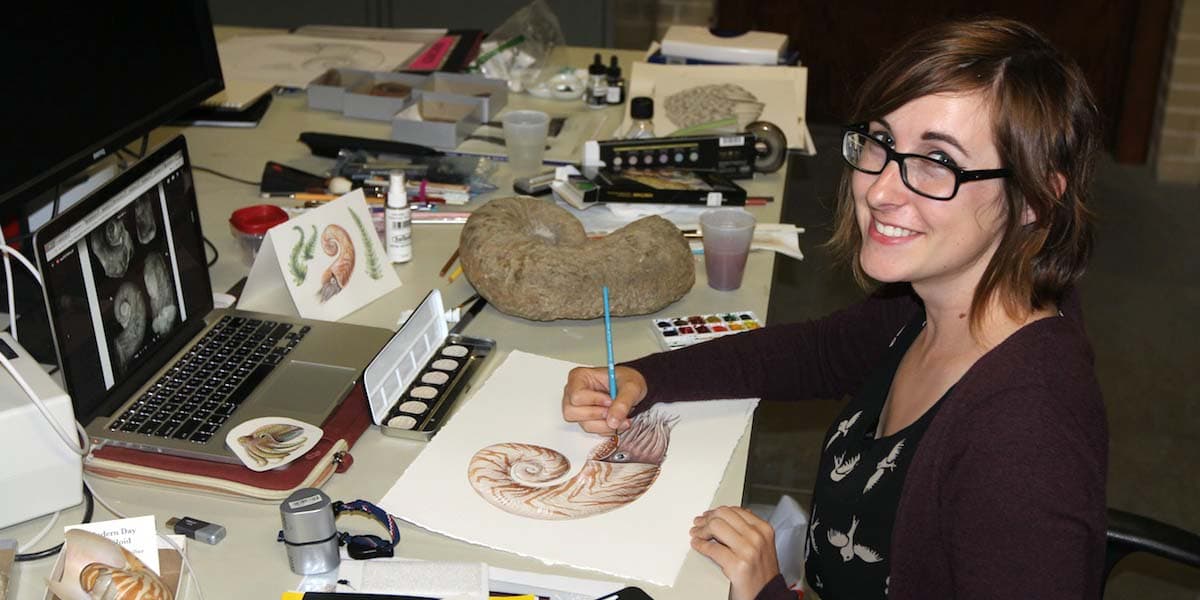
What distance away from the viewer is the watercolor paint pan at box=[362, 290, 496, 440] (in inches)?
49.7

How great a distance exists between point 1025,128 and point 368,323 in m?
0.86

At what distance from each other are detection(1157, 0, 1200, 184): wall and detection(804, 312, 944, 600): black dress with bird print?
122 inches

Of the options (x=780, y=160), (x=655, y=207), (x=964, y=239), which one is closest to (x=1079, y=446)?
(x=964, y=239)

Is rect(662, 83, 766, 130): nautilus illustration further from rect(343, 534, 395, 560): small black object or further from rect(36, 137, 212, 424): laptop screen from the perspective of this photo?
rect(343, 534, 395, 560): small black object

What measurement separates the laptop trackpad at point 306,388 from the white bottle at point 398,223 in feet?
1.19

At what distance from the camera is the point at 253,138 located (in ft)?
7.20

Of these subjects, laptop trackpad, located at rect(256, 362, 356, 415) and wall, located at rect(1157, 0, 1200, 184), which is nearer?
laptop trackpad, located at rect(256, 362, 356, 415)

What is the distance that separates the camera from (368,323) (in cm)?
151

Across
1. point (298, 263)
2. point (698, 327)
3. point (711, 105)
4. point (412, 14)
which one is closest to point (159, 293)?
point (298, 263)

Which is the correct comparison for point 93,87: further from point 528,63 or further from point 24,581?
point 528,63

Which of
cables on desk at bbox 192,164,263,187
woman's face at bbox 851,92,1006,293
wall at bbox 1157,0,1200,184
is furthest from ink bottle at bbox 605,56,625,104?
wall at bbox 1157,0,1200,184

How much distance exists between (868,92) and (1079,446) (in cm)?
43

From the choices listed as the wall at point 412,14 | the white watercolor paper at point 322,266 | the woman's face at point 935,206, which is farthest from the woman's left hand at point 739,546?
the wall at point 412,14

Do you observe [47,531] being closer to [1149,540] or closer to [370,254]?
[370,254]
